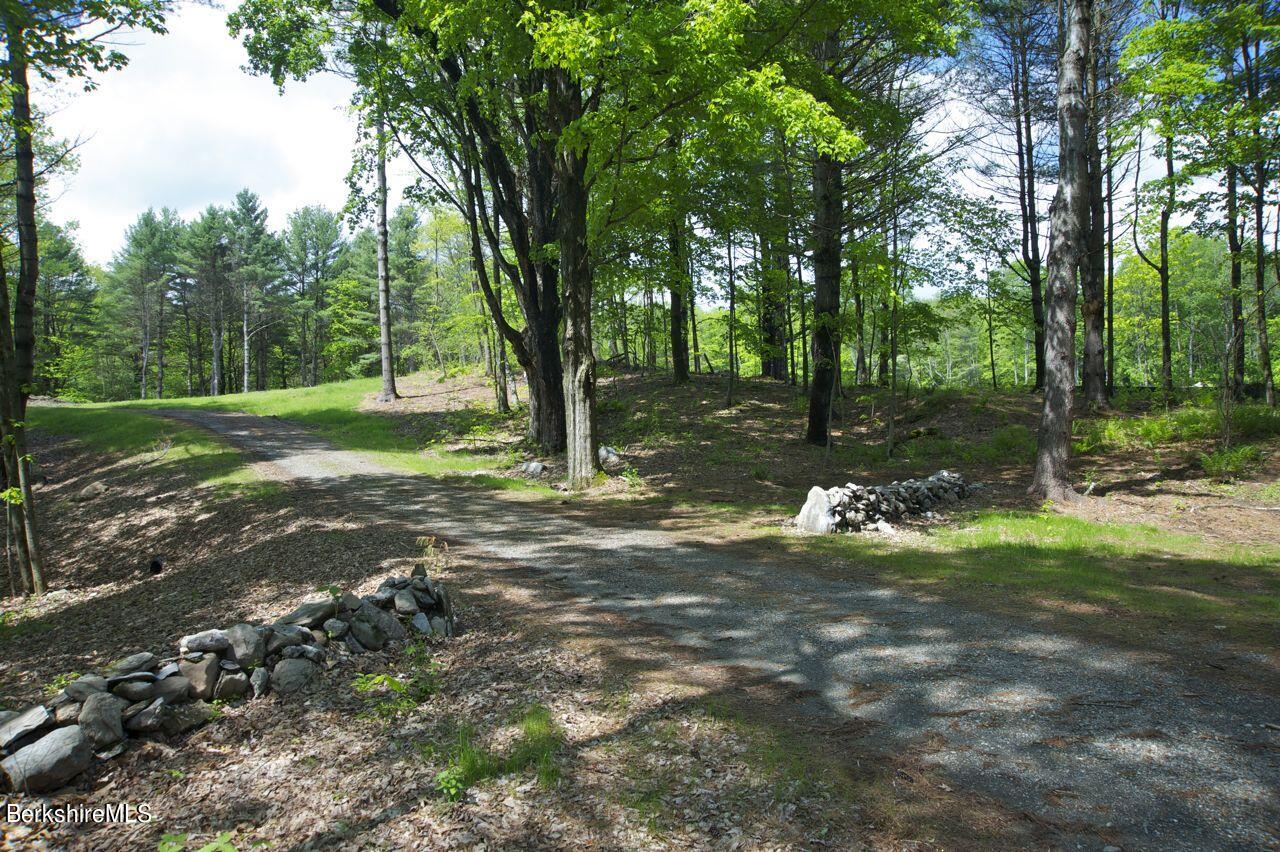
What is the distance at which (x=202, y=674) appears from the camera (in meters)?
3.98

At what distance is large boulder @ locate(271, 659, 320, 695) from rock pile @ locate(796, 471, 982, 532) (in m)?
6.54

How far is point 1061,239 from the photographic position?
10.4 meters

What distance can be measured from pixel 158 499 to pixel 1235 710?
15.0 metres

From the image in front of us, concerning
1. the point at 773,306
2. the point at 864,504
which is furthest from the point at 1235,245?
the point at 864,504

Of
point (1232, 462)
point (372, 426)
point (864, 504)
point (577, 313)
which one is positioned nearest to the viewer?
point (864, 504)

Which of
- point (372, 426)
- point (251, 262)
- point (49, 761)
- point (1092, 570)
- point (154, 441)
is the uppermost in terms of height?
point (251, 262)

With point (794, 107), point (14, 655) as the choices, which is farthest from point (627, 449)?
point (14, 655)

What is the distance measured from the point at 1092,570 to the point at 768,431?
1055 cm

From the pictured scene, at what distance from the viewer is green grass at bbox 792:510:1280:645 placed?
17.3 feet

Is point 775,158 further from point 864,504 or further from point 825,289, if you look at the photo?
point 864,504

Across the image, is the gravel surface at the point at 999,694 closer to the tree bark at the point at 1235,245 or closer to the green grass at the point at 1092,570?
the green grass at the point at 1092,570

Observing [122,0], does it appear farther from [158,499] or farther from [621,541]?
[621,541]

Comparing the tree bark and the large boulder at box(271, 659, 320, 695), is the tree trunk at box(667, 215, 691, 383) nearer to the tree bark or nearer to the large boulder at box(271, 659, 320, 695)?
the tree bark

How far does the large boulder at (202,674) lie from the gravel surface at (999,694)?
291cm
